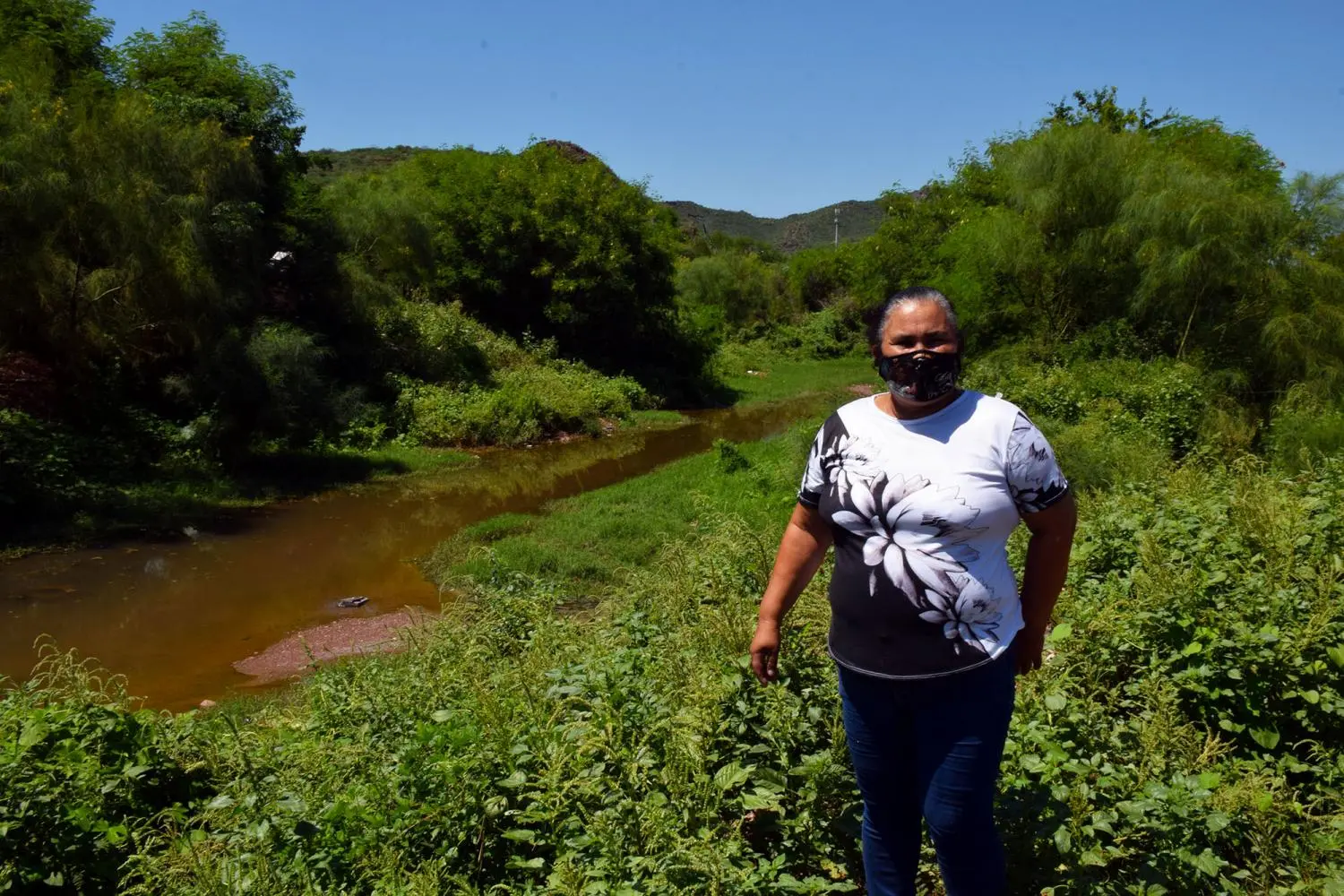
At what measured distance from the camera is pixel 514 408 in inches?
747

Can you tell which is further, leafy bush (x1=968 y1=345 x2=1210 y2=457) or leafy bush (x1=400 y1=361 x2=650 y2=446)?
leafy bush (x1=400 y1=361 x2=650 y2=446)

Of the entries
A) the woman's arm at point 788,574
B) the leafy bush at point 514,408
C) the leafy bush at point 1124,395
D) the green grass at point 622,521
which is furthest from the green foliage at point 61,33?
the woman's arm at point 788,574

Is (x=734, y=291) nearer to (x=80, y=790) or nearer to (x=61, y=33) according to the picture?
(x=61, y=33)

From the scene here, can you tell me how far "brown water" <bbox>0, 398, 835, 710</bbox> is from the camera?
7.92 metres

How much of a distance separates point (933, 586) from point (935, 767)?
449 mm

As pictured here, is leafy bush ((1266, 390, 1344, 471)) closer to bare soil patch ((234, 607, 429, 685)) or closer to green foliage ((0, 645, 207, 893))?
bare soil patch ((234, 607, 429, 685))

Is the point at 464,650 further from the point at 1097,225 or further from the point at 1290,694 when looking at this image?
the point at 1097,225

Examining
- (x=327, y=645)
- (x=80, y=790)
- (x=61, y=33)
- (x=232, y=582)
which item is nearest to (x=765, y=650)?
(x=80, y=790)

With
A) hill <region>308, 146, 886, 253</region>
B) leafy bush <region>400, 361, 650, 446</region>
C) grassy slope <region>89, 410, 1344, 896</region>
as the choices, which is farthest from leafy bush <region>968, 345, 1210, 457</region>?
hill <region>308, 146, 886, 253</region>

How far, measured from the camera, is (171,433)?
43.8 feet

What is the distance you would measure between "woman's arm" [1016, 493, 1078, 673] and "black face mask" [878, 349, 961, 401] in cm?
39

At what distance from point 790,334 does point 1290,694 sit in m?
38.8

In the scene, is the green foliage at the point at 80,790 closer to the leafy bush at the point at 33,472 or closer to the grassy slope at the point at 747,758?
the grassy slope at the point at 747,758

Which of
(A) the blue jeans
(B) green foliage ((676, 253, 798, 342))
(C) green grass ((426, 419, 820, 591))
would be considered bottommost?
(C) green grass ((426, 419, 820, 591))
